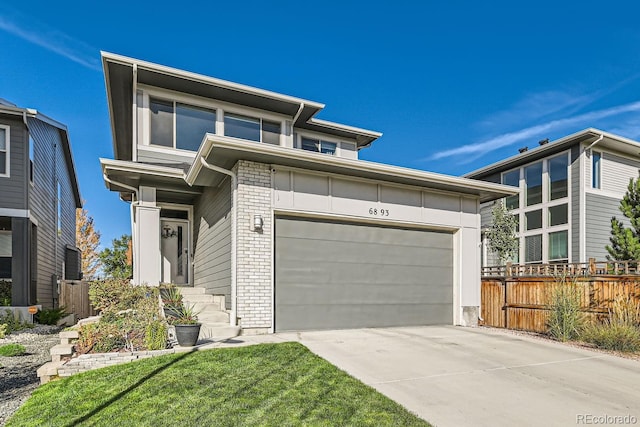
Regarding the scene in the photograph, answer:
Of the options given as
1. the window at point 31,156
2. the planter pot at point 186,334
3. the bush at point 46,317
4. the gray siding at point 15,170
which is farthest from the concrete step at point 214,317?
the window at point 31,156

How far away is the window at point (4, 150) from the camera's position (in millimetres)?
11703

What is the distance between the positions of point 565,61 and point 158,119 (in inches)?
595

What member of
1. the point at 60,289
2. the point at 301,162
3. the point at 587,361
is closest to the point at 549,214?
the point at 587,361

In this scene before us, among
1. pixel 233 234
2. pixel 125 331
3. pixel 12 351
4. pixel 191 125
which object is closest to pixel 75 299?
pixel 12 351

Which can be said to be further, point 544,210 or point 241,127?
point 544,210

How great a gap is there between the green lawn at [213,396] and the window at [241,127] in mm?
7049

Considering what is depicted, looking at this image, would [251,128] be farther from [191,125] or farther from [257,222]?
[257,222]

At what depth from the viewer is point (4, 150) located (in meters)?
11.8

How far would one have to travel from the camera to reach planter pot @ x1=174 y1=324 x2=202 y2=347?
19.7 ft

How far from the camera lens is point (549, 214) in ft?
56.4

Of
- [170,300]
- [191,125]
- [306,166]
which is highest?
[191,125]

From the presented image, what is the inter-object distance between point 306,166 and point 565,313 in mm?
6341

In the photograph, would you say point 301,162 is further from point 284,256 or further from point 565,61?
point 565,61

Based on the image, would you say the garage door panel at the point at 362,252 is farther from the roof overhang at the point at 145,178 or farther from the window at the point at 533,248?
the window at the point at 533,248
